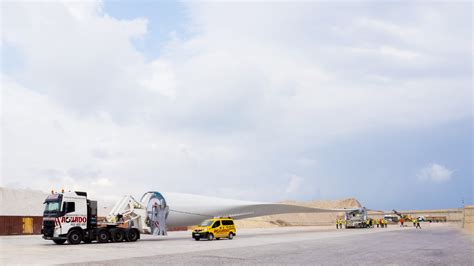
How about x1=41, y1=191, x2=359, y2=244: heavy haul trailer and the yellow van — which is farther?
the yellow van

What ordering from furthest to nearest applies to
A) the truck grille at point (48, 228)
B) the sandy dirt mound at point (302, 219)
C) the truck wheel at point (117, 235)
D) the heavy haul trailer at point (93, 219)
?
the sandy dirt mound at point (302, 219) → the truck wheel at point (117, 235) → the heavy haul trailer at point (93, 219) → the truck grille at point (48, 228)

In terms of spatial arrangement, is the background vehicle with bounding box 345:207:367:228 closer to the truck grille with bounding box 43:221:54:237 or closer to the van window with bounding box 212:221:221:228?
the van window with bounding box 212:221:221:228

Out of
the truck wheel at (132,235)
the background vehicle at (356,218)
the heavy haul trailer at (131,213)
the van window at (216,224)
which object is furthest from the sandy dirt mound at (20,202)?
the background vehicle at (356,218)

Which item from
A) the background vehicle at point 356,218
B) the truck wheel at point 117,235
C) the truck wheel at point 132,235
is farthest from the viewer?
the background vehicle at point 356,218

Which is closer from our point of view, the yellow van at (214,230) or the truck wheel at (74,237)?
the truck wheel at (74,237)

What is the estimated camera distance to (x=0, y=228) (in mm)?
48875

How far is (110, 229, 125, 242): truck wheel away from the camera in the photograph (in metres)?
34.0

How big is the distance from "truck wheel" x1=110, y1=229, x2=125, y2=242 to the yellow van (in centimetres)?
524

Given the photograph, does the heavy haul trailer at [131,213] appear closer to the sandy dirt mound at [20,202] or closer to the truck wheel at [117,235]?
the truck wheel at [117,235]

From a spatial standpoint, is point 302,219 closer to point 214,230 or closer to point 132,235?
point 214,230

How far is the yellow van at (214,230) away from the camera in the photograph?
118 ft

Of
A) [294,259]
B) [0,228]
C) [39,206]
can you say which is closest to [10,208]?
[39,206]

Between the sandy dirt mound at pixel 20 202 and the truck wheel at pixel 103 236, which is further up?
the sandy dirt mound at pixel 20 202

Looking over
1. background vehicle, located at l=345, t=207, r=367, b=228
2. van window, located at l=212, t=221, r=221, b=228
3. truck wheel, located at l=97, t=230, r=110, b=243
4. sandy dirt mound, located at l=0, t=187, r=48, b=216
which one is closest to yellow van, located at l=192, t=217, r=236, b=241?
van window, located at l=212, t=221, r=221, b=228
